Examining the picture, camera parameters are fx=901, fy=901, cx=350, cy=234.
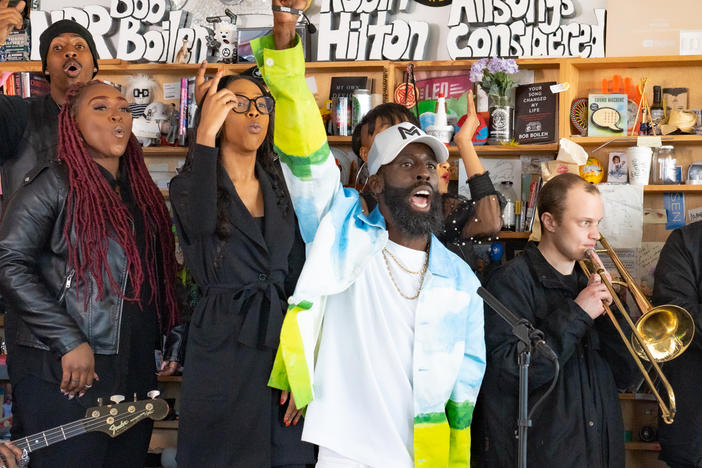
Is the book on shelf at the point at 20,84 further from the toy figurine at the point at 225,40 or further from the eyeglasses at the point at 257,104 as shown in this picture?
the eyeglasses at the point at 257,104

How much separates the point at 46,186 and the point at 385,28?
2460mm

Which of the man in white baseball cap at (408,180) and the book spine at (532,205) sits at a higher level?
the man in white baseball cap at (408,180)

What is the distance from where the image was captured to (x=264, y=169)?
3109 mm

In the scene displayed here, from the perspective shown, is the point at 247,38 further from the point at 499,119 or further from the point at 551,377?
the point at 551,377

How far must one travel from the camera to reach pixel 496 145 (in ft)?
15.3

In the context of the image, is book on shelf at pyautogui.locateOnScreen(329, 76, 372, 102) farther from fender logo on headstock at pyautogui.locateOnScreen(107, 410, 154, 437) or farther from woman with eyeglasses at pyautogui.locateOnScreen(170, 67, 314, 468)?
fender logo on headstock at pyautogui.locateOnScreen(107, 410, 154, 437)

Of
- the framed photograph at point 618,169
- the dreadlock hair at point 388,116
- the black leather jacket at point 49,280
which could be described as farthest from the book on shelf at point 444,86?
the black leather jacket at point 49,280

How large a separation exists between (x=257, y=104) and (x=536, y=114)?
7.01 ft

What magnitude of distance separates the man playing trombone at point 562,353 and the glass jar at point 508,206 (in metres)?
1.11

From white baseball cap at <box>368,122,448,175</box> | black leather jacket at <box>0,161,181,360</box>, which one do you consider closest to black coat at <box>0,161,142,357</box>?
black leather jacket at <box>0,161,181,360</box>

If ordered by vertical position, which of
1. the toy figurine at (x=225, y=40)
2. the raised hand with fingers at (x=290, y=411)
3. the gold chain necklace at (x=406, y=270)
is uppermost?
the toy figurine at (x=225, y=40)

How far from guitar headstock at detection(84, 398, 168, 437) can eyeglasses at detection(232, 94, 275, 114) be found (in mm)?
1025

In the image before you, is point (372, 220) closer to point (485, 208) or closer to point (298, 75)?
point (298, 75)

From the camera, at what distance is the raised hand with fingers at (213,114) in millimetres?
2758
